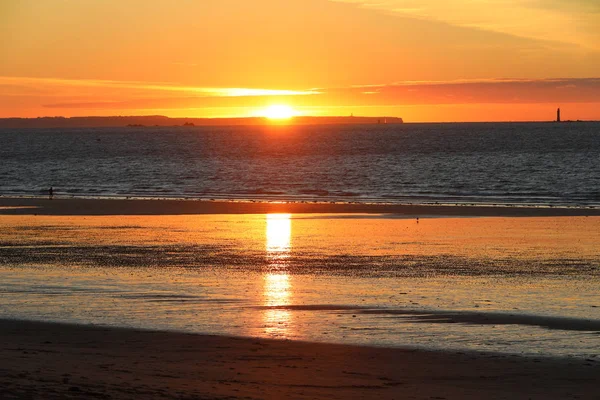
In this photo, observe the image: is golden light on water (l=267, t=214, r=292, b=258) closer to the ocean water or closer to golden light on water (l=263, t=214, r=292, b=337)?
golden light on water (l=263, t=214, r=292, b=337)

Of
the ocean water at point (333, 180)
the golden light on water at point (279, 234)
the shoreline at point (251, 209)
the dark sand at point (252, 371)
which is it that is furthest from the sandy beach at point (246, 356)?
the ocean water at point (333, 180)

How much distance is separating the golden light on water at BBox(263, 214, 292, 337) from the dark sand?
4.49 feet

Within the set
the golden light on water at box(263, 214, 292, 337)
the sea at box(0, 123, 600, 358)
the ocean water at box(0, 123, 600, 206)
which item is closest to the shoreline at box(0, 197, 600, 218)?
the sea at box(0, 123, 600, 358)

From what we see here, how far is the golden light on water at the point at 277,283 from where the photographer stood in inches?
596

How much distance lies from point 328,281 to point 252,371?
8224mm

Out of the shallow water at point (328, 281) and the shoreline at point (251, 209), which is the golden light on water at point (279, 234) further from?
the shoreline at point (251, 209)

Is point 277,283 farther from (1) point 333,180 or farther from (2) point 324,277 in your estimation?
(1) point 333,180

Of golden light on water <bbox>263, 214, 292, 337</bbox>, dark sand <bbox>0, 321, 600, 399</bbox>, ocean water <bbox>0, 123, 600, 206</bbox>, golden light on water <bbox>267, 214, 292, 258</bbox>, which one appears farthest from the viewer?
ocean water <bbox>0, 123, 600, 206</bbox>

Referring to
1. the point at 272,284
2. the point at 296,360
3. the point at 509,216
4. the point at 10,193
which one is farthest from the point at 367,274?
the point at 10,193

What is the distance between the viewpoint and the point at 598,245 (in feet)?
87.0

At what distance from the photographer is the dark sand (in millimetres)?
10609

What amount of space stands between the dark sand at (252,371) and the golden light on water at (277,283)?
1.37 m

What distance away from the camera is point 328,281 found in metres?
20.0

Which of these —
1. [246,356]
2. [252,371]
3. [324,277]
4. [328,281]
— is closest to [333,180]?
[324,277]
